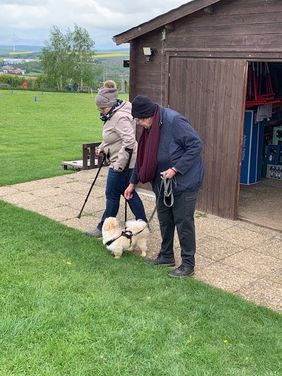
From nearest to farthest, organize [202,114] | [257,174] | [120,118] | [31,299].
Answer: [31,299] < [120,118] < [202,114] < [257,174]

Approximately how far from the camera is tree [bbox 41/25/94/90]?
66.7m

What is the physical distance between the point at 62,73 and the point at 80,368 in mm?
66603

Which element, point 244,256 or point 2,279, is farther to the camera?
point 244,256

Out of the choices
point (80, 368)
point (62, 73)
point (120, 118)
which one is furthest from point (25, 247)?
point (62, 73)

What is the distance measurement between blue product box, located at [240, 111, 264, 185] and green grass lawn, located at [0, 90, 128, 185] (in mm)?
3608

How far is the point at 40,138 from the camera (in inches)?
571

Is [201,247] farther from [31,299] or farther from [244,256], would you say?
[31,299]

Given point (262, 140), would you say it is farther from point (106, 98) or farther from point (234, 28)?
point (106, 98)

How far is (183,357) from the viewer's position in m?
3.38

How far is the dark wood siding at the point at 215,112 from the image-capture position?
6.41 metres

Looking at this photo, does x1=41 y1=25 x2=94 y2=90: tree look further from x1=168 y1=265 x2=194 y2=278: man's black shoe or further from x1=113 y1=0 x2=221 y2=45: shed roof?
x1=168 y1=265 x2=194 y2=278: man's black shoe

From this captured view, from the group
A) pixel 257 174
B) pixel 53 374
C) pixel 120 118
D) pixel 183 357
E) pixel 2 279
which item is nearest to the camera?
pixel 53 374

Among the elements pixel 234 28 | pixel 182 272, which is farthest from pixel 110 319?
pixel 234 28

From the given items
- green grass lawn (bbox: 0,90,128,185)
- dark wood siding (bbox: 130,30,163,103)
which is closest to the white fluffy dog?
dark wood siding (bbox: 130,30,163,103)
